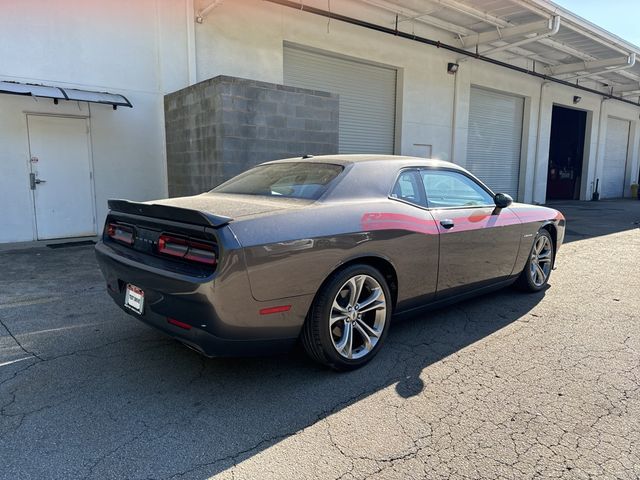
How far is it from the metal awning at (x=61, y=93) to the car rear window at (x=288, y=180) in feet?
15.7

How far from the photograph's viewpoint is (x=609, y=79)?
62.7 ft

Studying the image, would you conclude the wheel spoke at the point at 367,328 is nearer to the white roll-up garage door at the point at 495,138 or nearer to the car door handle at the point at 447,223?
Result: the car door handle at the point at 447,223

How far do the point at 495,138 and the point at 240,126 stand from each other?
36.9 ft

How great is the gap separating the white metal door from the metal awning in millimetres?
573

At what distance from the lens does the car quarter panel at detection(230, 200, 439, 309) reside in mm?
2643

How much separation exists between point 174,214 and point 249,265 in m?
0.65

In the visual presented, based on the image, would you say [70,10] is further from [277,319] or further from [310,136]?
[277,319]

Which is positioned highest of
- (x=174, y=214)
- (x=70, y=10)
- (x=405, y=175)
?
(x=70, y=10)

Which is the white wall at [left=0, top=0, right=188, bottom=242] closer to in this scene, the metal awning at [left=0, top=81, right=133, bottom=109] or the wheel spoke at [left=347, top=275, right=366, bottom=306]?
the metal awning at [left=0, top=81, right=133, bottom=109]

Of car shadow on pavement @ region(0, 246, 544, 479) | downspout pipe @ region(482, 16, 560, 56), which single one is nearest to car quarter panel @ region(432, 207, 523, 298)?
car shadow on pavement @ region(0, 246, 544, 479)

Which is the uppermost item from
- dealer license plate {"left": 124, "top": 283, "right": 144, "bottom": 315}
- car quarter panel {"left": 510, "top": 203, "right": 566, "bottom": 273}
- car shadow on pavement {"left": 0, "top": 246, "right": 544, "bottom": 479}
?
car quarter panel {"left": 510, "top": 203, "right": 566, "bottom": 273}

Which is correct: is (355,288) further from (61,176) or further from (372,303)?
(61,176)

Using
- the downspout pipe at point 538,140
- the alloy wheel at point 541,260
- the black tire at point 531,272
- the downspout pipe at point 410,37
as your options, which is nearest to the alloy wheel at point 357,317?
the black tire at point 531,272

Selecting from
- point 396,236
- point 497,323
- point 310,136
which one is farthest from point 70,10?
point 497,323
